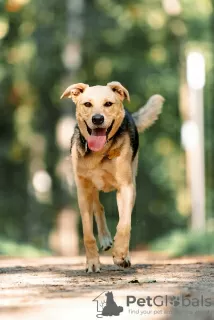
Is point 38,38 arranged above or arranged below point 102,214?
→ above

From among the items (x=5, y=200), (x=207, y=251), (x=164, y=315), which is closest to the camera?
(x=164, y=315)

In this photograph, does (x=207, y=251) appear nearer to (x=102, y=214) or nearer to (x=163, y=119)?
(x=102, y=214)

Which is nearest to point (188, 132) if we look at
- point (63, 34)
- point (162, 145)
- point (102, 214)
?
point (63, 34)

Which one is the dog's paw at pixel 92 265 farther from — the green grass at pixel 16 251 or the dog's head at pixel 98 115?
the green grass at pixel 16 251

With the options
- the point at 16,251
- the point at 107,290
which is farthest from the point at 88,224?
the point at 16,251

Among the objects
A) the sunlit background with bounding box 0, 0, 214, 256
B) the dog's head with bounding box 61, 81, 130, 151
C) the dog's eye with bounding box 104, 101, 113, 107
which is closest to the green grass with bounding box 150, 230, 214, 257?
the sunlit background with bounding box 0, 0, 214, 256

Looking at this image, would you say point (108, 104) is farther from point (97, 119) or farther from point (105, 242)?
point (105, 242)

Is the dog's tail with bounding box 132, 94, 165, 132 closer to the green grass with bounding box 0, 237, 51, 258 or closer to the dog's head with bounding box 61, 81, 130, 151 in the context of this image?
the dog's head with bounding box 61, 81, 130, 151

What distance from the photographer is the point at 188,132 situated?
25.4 meters

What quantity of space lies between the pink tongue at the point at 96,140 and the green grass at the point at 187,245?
6.39m

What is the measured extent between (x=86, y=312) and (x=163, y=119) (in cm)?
2796

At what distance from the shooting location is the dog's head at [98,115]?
9094mm

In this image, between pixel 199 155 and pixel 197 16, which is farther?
pixel 197 16

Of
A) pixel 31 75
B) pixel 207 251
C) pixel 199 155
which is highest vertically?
pixel 31 75
